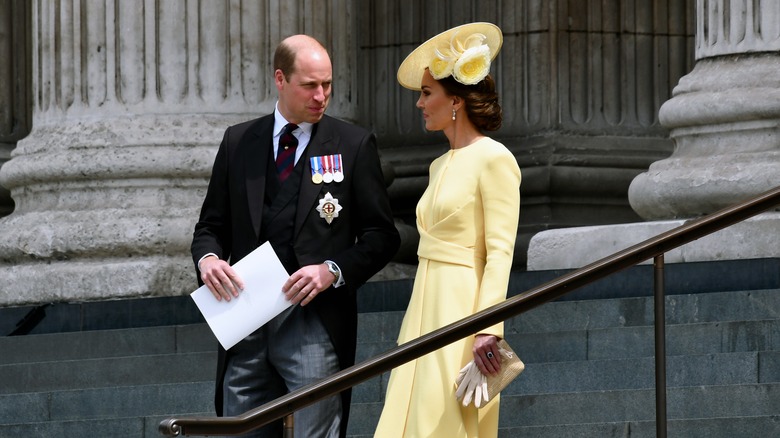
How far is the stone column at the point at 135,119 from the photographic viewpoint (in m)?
11.4

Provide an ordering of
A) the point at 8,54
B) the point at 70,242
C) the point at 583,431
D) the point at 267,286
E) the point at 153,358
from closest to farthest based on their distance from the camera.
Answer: the point at 267,286
the point at 583,431
the point at 153,358
the point at 70,242
the point at 8,54

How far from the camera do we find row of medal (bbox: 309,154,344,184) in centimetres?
636

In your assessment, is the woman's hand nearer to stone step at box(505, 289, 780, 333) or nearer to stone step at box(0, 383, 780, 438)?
stone step at box(0, 383, 780, 438)

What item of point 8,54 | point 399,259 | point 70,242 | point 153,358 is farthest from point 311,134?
point 8,54

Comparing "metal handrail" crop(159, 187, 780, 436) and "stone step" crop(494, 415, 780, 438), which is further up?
"metal handrail" crop(159, 187, 780, 436)

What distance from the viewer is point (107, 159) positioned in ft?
37.8

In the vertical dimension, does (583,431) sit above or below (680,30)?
below

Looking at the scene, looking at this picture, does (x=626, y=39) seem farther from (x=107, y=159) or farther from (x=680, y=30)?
(x=107, y=159)

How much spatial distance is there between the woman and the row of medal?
294 millimetres

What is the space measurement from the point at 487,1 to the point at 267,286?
7.88 metres

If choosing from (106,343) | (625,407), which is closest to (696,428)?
(625,407)

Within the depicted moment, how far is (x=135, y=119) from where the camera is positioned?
1162 centimetres

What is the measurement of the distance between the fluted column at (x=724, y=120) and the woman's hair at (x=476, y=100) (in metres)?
3.77

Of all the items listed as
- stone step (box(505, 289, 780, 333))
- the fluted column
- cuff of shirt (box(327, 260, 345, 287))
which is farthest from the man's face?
the fluted column
